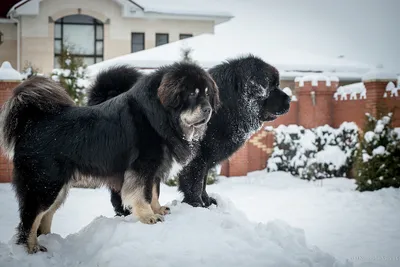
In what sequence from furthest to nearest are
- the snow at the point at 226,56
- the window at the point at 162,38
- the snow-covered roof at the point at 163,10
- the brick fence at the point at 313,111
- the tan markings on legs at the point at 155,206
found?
1. the window at the point at 162,38
2. the snow-covered roof at the point at 163,10
3. the snow at the point at 226,56
4. the brick fence at the point at 313,111
5. the tan markings on legs at the point at 155,206

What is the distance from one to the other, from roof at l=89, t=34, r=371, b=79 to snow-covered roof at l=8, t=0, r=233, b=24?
2906 mm

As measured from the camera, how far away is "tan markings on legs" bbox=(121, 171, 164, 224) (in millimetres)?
4441

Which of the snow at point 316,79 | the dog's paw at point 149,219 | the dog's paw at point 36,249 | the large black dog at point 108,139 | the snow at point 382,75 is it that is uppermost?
the snow at point 382,75

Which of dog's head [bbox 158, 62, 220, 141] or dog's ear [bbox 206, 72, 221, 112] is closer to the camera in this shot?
dog's head [bbox 158, 62, 220, 141]

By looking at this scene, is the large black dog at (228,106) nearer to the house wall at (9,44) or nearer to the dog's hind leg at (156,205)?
the dog's hind leg at (156,205)

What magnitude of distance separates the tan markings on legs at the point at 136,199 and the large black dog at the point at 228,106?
92 centimetres

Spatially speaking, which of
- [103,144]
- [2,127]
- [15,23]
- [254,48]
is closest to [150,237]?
[103,144]

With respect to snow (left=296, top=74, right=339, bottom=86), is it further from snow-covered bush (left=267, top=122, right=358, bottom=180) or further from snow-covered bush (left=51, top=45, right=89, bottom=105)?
snow-covered bush (left=51, top=45, right=89, bottom=105)

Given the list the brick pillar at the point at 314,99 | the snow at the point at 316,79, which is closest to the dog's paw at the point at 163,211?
the brick pillar at the point at 314,99

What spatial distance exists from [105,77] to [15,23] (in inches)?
674

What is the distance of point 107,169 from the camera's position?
15.0 feet

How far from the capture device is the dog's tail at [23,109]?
14.8 ft

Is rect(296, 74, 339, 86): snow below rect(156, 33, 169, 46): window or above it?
below

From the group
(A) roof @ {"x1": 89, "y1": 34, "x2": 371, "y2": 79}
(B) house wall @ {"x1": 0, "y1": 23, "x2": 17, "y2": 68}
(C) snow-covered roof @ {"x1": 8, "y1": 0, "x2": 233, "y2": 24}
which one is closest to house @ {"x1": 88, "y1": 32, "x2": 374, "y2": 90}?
(A) roof @ {"x1": 89, "y1": 34, "x2": 371, "y2": 79}
